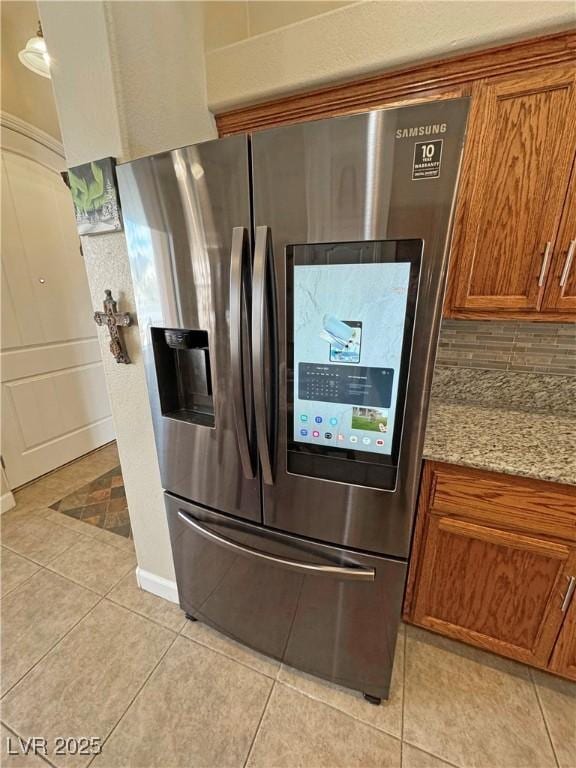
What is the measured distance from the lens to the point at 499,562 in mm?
1128

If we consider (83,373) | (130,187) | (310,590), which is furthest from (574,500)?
(83,373)

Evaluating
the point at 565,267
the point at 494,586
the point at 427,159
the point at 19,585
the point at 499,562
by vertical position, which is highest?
the point at 427,159

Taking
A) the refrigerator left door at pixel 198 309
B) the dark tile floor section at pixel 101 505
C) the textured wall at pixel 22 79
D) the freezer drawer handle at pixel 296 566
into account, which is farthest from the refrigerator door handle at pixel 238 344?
the textured wall at pixel 22 79

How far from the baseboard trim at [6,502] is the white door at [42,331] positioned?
Result: 0.64 ft

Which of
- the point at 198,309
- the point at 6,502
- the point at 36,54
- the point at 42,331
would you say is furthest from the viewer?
the point at 42,331

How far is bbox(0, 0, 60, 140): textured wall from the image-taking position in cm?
198

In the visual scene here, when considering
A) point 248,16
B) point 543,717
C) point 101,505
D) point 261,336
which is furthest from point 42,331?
point 543,717

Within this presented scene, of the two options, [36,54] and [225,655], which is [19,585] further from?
[36,54]

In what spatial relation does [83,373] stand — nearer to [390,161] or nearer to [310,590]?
[310,590]

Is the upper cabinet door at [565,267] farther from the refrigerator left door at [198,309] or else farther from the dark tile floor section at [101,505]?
the dark tile floor section at [101,505]

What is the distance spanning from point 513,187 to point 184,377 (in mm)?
1328

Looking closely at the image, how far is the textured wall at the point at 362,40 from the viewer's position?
3.09 ft

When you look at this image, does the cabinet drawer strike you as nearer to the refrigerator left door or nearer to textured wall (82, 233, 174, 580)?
the refrigerator left door

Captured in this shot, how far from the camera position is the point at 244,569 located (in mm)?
1170
